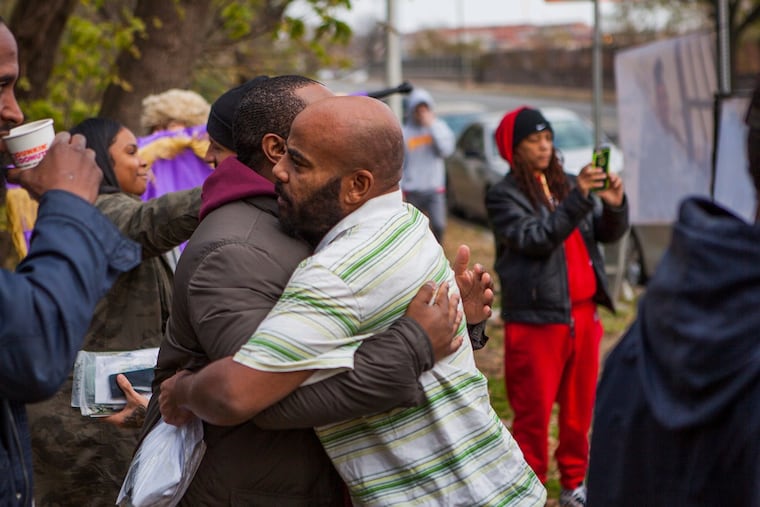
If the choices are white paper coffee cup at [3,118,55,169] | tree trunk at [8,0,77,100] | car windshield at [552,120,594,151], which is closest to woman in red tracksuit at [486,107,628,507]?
white paper coffee cup at [3,118,55,169]

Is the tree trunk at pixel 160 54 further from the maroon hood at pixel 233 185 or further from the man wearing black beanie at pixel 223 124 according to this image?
the maroon hood at pixel 233 185

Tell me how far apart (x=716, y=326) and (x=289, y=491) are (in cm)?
121

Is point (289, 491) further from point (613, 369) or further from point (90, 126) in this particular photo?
point (90, 126)

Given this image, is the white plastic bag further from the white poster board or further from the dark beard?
the white poster board

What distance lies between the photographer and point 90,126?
4.17 m

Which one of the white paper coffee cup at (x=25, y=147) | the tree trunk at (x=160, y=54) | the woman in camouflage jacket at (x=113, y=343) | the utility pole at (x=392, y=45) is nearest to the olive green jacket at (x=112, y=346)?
the woman in camouflage jacket at (x=113, y=343)

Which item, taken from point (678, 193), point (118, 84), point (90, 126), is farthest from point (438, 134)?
point (90, 126)

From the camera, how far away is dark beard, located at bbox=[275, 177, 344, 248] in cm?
226

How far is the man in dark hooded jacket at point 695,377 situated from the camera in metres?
1.50

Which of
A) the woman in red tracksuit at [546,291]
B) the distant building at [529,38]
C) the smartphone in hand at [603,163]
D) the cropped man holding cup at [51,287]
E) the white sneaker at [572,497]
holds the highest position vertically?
the cropped man holding cup at [51,287]

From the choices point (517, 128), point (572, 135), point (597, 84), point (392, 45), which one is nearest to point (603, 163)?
point (517, 128)

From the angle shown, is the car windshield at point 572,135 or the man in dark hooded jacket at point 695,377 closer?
the man in dark hooded jacket at point 695,377

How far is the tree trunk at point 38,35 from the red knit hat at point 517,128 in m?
3.11

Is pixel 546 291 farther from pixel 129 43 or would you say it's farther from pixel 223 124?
pixel 129 43
